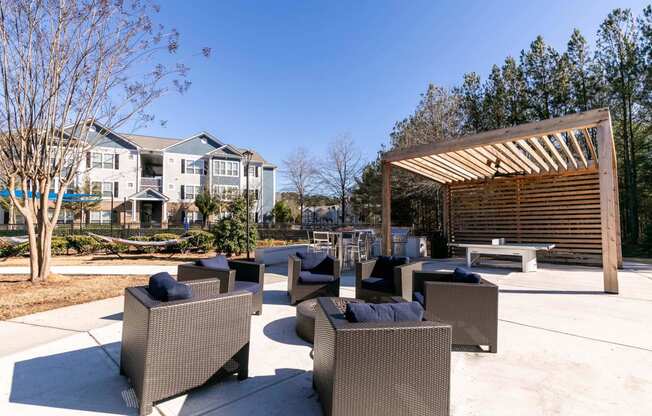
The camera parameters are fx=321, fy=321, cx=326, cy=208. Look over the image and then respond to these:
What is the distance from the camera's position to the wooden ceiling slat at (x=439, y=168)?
331 inches

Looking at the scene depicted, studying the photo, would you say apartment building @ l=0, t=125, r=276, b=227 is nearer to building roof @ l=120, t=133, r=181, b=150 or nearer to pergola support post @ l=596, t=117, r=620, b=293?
building roof @ l=120, t=133, r=181, b=150

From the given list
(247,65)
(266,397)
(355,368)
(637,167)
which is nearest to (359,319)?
(355,368)

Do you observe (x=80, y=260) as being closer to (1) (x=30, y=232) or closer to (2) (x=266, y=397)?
(1) (x=30, y=232)

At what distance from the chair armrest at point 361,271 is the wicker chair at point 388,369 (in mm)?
2729

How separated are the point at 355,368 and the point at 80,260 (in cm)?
1123

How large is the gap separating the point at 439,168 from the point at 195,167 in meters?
20.2

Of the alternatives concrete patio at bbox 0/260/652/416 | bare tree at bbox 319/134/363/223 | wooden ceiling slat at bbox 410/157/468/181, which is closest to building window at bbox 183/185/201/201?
bare tree at bbox 319/134/363/223

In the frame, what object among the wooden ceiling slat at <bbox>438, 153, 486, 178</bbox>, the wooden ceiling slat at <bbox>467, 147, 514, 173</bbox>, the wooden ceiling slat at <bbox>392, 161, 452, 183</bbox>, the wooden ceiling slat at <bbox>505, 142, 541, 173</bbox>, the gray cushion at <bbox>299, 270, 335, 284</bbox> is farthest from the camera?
the wooden ceiling slat at <bbox>392, 161, 452, 183</bbox>

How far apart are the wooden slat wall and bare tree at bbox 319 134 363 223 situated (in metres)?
12.3

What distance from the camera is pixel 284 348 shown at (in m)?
3.13

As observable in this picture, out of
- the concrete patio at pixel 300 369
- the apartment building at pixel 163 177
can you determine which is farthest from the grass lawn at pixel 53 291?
the apartment building at pixel 163 177

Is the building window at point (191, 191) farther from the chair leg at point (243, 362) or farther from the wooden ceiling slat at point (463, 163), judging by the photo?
the chair leg at point (243, 362)

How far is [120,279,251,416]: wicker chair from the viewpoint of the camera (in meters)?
2.07

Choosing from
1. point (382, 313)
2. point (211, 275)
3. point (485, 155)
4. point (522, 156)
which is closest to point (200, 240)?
point (211, 275)
